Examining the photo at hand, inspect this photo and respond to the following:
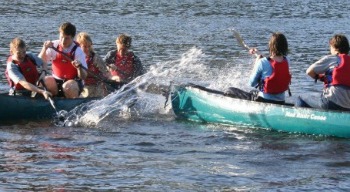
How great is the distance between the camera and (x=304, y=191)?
30.7ft

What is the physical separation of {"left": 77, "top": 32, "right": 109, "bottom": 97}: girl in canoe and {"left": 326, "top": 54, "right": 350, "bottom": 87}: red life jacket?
13.0 feet

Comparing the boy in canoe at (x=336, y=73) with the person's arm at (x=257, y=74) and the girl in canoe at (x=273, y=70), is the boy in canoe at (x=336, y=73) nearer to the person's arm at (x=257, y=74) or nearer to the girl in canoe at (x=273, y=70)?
the girl in canoe at (x=273, y=70)

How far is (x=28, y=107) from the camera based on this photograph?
13.0 meters

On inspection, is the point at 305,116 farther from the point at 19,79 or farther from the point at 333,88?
the point at 19,79

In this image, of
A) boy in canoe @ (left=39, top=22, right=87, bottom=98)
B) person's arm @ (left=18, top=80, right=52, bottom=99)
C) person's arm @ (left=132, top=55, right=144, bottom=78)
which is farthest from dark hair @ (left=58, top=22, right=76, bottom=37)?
person's arm @ (left=132, top=55, right=144, bottom=78)

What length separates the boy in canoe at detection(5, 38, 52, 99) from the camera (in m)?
12.8

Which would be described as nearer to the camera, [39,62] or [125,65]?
[39,62]

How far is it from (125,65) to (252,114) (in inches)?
126

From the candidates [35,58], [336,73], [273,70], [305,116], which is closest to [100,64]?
[35,58]

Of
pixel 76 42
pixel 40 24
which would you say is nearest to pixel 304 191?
pixel 76 42

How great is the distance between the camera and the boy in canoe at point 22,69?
12820 millimetres

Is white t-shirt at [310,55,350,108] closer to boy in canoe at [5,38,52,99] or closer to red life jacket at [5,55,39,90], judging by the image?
boy in canoe at [5,38,52,99]

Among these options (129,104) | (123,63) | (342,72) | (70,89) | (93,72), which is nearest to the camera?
(342,72)

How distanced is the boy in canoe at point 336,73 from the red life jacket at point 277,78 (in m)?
0.47
